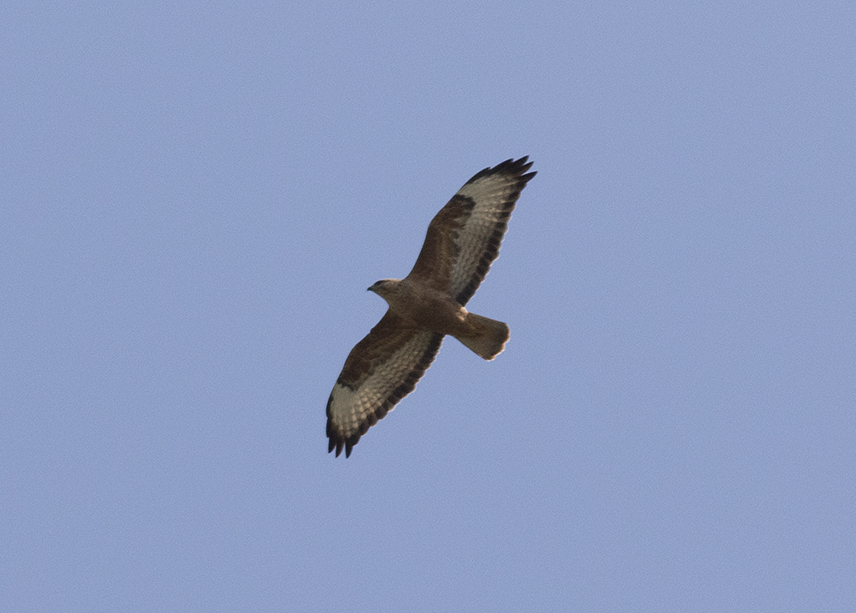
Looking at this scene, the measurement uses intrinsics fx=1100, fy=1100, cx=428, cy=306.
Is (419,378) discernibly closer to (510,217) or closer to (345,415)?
(345,415)

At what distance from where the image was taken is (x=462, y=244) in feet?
37.3

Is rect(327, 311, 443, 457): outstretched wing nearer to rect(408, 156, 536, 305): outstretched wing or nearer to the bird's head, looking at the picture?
the bird's head

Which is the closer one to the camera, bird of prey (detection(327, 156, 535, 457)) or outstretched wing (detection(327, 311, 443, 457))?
bird of prey (detection(327, 156, 535, 457))

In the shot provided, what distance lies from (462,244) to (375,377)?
190 cm

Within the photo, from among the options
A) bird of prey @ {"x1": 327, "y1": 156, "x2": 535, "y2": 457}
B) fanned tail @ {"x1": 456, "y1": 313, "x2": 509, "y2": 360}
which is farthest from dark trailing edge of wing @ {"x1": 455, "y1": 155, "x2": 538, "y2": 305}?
fanned tail @ {"x1": 456, "y1": 313, "x2": 509, "y2": 360}

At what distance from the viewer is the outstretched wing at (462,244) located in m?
11.4

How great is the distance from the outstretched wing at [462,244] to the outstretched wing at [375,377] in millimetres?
751

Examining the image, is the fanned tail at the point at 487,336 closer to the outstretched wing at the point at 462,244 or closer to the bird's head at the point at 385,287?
the outstretched wing at the point at 462,244

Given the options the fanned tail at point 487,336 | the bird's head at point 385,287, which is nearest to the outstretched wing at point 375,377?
the bird's head at point 385,287

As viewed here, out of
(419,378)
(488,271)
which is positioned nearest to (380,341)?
(419,378)

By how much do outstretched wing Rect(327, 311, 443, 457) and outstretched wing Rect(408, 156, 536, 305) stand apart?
2.46 feet

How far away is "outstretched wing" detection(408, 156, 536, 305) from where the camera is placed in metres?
11.4

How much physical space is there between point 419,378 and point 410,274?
4.38 ft

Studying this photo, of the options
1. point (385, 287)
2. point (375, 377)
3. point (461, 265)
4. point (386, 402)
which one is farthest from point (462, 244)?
point (386, 402)
